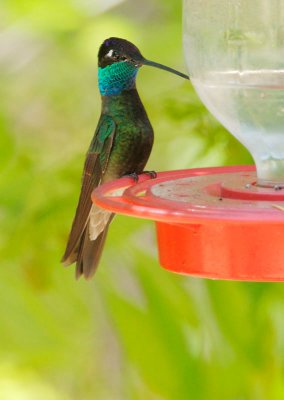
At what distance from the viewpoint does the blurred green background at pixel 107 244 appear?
7.29ft

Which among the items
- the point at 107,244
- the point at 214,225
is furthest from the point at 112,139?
the point at 214,225

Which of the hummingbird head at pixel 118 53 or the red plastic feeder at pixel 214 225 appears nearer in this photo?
the red plastic feeder at pixel 214 225

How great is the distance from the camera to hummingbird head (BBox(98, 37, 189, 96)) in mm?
2049

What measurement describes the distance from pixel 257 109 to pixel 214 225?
0.29 metres

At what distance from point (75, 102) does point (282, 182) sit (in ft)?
3.24

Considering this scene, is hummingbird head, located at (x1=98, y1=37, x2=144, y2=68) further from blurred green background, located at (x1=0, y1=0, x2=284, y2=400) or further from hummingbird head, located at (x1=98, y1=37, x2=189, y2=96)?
blurred green background, located at (x1=0, y1=0, x2=284, y2=400)

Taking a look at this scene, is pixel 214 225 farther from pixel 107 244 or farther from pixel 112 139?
pixel 107 244

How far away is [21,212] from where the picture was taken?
2.30m

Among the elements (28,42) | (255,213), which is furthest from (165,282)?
(255,213)

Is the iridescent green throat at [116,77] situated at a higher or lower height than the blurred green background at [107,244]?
higher

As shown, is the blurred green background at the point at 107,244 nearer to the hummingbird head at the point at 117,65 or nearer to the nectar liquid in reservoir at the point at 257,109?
the hummingbird head at the point at 117,65

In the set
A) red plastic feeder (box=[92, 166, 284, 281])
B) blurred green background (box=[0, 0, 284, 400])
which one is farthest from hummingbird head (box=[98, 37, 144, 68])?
red plastic feeder (box=[92, 166, 284, 281])

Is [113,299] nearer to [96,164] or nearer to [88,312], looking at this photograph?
[88,312]

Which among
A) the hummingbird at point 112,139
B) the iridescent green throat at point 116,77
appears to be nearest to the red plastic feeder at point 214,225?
the hummingbird at point 112,139
